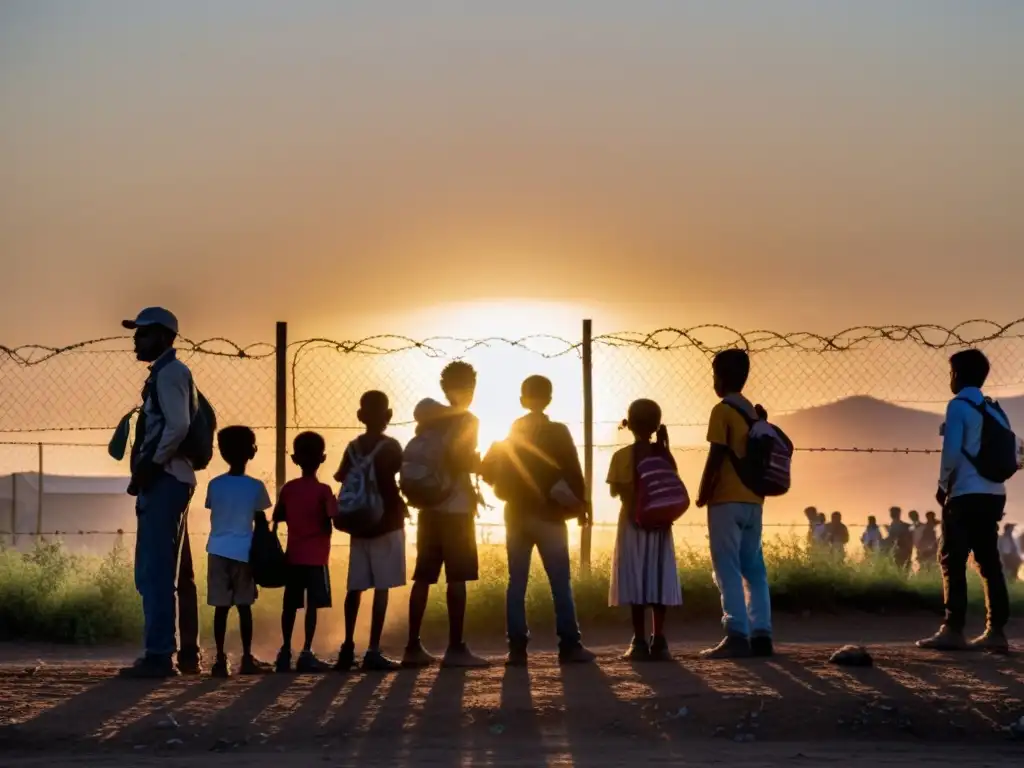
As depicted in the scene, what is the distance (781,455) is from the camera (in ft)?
35.1

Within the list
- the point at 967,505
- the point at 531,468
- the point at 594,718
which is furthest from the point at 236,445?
the point at 967,505

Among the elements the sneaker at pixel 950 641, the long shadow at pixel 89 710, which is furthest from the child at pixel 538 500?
the sneaker at pixel 950 641

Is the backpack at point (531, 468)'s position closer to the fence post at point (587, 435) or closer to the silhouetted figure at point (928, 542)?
the fence post at point (587, 435)

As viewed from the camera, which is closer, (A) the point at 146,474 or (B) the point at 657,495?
(A) the point at 146,474

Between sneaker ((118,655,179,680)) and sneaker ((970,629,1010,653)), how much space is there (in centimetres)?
524

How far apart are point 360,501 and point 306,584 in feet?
2.24

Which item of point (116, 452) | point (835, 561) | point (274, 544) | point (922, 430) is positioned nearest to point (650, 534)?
point (274, 544)

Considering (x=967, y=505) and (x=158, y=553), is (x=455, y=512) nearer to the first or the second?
(x=158, y=553)

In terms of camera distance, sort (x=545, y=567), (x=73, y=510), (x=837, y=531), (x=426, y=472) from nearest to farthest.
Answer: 1. (x=426, y=472)
2. (x=545, y=567)
3. (x=837, y=531)
4. (x=73, y=510)

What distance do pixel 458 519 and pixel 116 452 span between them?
2123mm

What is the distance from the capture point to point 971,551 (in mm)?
11430

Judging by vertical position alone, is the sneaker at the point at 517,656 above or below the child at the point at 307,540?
below

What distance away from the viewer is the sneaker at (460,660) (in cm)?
1059

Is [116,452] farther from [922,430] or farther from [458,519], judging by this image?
[922,430]
